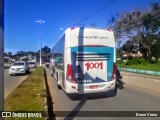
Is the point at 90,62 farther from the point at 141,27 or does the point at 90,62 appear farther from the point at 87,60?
the point at 141,27

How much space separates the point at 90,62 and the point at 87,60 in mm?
170

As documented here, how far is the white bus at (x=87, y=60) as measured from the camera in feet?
43.1

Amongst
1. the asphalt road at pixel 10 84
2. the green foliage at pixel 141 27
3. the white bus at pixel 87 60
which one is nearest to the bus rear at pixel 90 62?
the white bus at pixel 87 60

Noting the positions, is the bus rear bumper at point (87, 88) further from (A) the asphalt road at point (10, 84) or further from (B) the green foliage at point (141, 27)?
(B) the green foliage at point (141, 27)

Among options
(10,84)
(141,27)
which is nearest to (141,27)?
(141,27)

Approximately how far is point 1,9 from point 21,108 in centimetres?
548

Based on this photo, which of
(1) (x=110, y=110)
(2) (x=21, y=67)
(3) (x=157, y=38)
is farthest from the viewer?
→ (3) (x=157, y=38)

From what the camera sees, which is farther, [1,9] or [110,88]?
[110,88]

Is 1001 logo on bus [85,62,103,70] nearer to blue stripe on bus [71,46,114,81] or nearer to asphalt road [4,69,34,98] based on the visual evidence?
blue stripe on bus [71,46,114,81]

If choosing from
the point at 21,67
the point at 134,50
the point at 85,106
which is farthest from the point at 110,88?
the point at 134,50

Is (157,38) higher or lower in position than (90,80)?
higher

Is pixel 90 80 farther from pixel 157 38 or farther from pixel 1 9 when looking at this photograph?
pixel 157 38

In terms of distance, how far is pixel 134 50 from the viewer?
267 feet

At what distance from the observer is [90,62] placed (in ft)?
43.8
